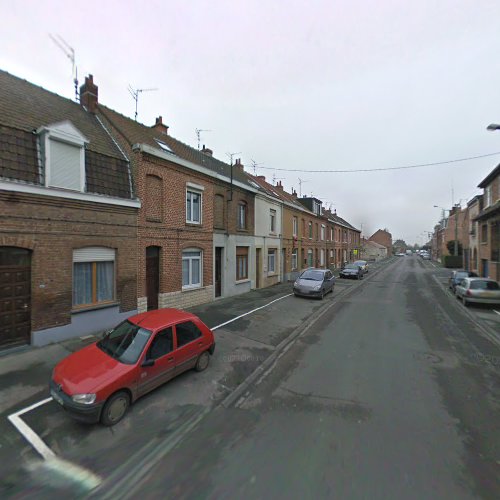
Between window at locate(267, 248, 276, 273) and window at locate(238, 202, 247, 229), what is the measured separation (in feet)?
12.1

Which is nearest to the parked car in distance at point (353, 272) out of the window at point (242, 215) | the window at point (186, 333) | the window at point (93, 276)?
the window at point (242, 215)

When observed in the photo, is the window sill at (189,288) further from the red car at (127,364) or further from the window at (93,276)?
the red car at (127,364)

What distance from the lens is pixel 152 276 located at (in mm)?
10586

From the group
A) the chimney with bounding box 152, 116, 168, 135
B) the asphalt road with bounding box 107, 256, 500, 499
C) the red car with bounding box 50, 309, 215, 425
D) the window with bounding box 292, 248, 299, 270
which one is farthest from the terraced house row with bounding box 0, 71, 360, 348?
the window with bounding box 292, 248, 299, 270

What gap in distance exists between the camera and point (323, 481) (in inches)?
125

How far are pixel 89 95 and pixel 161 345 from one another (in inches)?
437

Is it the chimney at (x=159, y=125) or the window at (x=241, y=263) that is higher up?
the chimney at (x=159, y=125)

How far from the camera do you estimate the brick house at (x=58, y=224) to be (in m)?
6.77

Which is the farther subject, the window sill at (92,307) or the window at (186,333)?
Answer: the window sill at (92,307)

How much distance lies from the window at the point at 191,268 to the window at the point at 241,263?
3451 mm

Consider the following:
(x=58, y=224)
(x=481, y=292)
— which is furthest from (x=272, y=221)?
(x=58, y=224)

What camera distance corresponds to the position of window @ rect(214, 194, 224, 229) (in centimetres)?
1386

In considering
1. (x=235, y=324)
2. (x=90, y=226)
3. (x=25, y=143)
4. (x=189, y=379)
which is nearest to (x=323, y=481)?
(x=189, y=379)

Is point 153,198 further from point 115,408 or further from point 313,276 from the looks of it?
point 313,276
